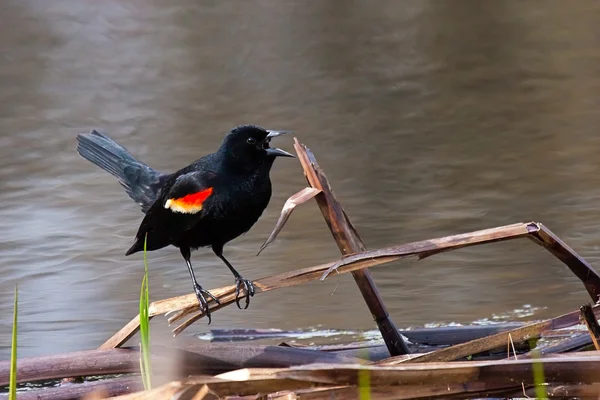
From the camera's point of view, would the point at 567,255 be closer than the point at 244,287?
Yes

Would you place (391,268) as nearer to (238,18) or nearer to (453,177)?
(453,177)

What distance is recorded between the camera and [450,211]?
16.8 feet

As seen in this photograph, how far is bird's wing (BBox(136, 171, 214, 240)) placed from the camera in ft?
10.4

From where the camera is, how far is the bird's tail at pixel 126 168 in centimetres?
383

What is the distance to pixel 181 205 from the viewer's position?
319 centimetres

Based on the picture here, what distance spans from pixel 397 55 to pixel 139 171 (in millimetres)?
5342

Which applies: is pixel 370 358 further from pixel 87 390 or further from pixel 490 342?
pixel 87 390

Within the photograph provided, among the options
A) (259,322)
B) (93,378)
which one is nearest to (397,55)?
(259,322)

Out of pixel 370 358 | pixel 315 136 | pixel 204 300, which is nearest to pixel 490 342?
pixel 370 358

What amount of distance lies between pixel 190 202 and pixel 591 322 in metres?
1.33

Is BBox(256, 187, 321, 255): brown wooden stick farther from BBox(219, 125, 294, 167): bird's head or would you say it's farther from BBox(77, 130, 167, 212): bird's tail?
BBox(77, 130, 167, 212): bird's tail

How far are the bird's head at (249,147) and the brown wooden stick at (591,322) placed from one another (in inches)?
45.2

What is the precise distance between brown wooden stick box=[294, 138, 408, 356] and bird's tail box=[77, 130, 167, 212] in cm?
118

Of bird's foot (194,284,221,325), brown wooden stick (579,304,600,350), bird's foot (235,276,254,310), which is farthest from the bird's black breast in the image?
brown wooden stick (579,304,600,350)
